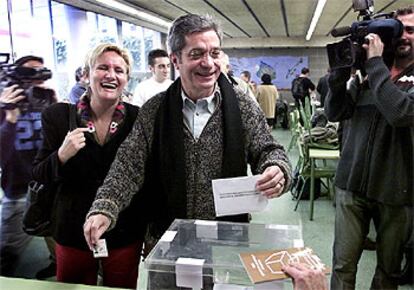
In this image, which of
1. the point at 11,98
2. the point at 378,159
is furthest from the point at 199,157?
the point at 11,98

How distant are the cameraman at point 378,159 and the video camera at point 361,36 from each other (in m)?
0.03

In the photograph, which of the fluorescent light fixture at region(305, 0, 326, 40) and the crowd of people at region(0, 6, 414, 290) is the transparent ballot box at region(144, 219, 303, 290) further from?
the fluorescent light fixture at region(305, 0, 326, 40)

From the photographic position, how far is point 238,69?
14352 mm

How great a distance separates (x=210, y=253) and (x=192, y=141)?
0.44 m

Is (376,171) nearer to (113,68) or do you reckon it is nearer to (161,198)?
(161,198)

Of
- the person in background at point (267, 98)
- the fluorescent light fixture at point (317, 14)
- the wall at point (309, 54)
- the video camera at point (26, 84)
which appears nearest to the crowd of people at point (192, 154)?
the video camera at point (26, 84)

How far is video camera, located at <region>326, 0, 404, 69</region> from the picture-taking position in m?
1.67

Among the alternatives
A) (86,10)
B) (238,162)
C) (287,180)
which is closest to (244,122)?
(238,162)

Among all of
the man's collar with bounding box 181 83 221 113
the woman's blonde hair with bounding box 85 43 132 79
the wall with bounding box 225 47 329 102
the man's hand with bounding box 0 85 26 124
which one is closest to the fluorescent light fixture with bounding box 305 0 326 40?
the wall with bounding box 225 47 329 102

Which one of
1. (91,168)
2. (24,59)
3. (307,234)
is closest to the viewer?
(91,168)

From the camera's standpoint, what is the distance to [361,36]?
1746mm

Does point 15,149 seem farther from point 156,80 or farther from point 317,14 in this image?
point 317,14

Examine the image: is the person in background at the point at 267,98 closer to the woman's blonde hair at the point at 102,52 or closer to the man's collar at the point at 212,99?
the woman's blonde hair at the point at 102,52

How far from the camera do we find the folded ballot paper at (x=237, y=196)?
113 centimetres
